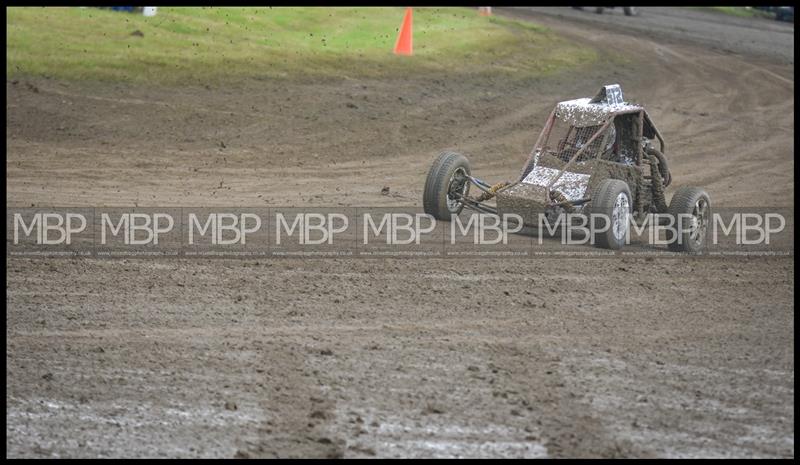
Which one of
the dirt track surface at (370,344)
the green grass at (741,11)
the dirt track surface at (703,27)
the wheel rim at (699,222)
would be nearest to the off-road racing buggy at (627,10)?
the dirt track surface at (703,27)

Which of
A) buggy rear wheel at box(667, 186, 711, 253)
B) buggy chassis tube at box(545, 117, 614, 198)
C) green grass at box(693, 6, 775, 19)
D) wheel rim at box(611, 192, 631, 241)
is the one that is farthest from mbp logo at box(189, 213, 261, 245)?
green grass at box(693, 6, 775, 19)

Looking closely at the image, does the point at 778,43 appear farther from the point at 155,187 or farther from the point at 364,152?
the point at 155,187

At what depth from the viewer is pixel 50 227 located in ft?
39.8

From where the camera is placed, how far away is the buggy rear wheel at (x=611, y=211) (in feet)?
37.0

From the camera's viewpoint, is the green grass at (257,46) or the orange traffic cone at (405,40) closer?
the green grass at (257,46)

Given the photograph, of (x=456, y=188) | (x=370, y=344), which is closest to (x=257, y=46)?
(x=456, y=188)

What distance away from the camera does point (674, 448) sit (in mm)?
6895

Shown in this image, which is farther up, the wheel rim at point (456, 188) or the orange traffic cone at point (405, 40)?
the orange traffic cone at point (405, 40)

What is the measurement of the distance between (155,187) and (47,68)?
6256mm

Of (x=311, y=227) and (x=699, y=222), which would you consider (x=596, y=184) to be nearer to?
(x=699, y=222)

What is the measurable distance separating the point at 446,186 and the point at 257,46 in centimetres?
1131

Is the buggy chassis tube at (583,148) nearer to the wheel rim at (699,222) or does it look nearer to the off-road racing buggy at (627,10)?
the wheel rim at (699,222)

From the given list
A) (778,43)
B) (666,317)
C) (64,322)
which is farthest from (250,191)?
(778,43)

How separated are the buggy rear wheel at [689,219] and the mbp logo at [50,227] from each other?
239 inches
